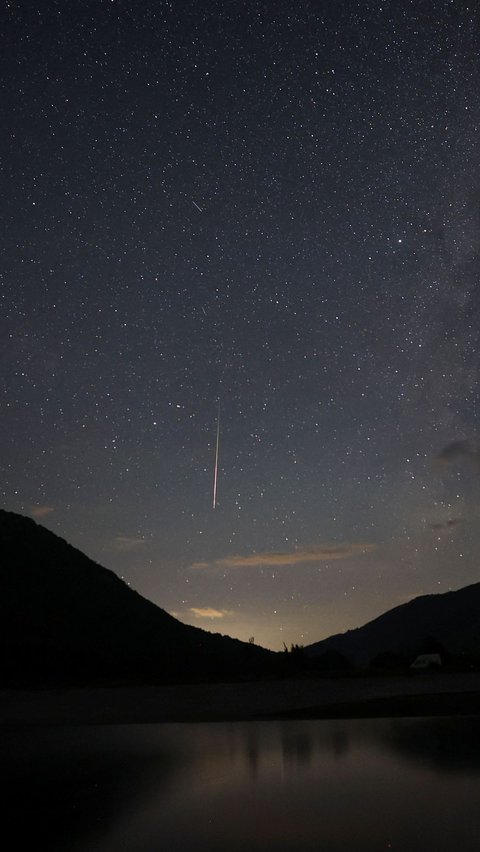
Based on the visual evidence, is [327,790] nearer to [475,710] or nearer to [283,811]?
[283,811]

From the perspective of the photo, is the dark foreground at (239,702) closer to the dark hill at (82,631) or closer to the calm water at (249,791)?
the dark hill at (82,631)

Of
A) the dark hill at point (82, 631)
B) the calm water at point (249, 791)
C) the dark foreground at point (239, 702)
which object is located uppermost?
the dark hill at point (82, 631)

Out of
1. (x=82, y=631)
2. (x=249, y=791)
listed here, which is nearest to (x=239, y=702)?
(x=249, y=791)

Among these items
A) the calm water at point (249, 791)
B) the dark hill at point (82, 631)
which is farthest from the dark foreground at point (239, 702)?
the calm water at point (249, 791)

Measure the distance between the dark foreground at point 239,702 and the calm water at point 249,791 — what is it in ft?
18.4

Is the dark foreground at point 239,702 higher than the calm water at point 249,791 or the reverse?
higher

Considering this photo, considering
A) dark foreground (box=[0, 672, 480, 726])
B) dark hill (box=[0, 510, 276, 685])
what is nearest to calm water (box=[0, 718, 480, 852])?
dark foreground (box=[0, 672, 480, 726])

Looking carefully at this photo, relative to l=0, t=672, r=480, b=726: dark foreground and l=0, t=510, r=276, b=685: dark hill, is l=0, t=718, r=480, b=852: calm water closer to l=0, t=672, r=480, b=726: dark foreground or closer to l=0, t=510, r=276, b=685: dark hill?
l=0, t=672, r=480, b=726: dark foreground

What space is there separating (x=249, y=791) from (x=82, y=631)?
48.4 metres

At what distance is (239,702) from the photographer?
2861cm

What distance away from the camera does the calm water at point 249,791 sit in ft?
27.9

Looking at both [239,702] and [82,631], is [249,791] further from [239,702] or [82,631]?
[82,631]

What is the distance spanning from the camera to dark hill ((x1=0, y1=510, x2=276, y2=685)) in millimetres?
33500

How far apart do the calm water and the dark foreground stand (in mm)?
5603
